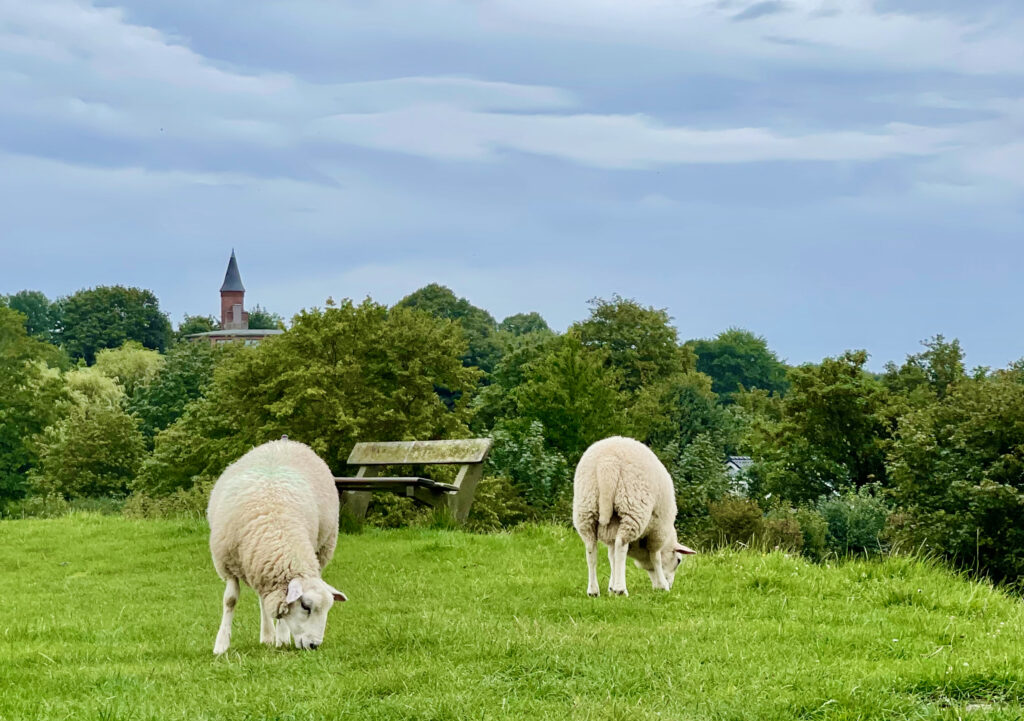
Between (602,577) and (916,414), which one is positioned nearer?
(602,577)

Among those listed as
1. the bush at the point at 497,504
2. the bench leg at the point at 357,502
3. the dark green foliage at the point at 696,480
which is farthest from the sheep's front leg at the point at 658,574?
the dark green foliage at the point at 696,480

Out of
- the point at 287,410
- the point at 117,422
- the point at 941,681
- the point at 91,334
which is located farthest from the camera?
the point at 91,334

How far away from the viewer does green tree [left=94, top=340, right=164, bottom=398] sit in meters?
86.8

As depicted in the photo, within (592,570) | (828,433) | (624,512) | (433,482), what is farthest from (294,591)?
(828,433)

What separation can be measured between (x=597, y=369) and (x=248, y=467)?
151ft

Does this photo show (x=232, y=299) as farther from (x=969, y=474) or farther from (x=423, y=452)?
(x=423, y=452)

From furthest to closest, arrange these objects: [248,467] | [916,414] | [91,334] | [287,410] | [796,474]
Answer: [91,334], [796,474], [916,414], [287,410], [248,467]

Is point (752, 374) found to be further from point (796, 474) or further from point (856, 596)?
point (856, 596)

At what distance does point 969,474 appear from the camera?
36688mm

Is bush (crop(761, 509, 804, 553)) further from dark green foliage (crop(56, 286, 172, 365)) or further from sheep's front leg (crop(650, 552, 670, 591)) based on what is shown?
dark green foliage (crop(56, 286, 172, 365))

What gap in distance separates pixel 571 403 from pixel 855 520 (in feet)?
45.9

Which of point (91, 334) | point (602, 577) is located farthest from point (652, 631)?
point (91, 334)

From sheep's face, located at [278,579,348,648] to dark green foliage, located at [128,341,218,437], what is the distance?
2416 inches

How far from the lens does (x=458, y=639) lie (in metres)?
7.45
